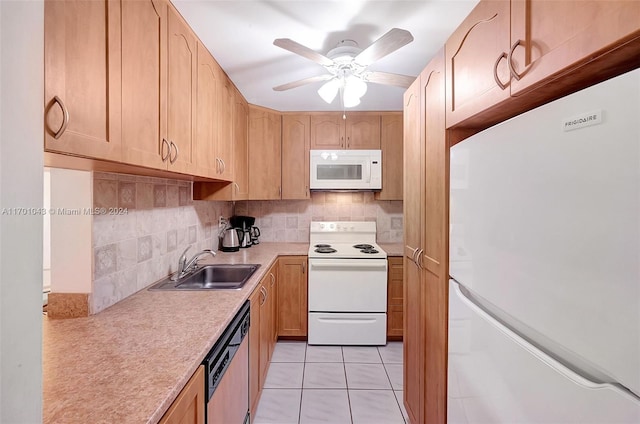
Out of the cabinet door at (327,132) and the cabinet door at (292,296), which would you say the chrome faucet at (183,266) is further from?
the cabinet door at (327,132)

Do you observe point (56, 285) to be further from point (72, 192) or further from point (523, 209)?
point (523, 209)

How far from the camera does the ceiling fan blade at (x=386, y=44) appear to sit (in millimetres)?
1278

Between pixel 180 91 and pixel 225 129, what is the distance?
79cm

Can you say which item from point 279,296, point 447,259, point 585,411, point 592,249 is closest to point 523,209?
point 592,249

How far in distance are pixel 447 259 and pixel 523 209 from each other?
1.84 feet

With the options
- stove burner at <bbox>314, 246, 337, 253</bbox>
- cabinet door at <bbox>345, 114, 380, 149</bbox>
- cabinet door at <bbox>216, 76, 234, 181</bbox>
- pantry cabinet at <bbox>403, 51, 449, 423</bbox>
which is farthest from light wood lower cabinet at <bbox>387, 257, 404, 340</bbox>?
cabinet door at <bbox>216, 76, 234, 181</bbox>

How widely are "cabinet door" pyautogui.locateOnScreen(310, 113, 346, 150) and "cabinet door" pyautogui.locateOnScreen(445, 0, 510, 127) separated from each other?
6.24ft

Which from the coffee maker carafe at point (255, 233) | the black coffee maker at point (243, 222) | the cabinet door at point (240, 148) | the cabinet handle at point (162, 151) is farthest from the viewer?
the coffee maker carafe at point (255, 233)

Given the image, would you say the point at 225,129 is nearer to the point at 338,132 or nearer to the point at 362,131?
the point at 338,132

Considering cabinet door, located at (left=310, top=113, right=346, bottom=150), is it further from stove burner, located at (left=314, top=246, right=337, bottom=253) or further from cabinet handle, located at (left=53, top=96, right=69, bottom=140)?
cabinet handle, located at (left=53, top=96, right=69, bottom=140)

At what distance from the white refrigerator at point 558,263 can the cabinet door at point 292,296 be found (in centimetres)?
196

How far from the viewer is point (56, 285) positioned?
1.25 m

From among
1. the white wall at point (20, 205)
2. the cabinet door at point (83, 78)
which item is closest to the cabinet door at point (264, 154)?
the cabinet door at point (83, 78)

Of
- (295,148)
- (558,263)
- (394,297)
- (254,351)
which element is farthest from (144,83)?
(394,297)
